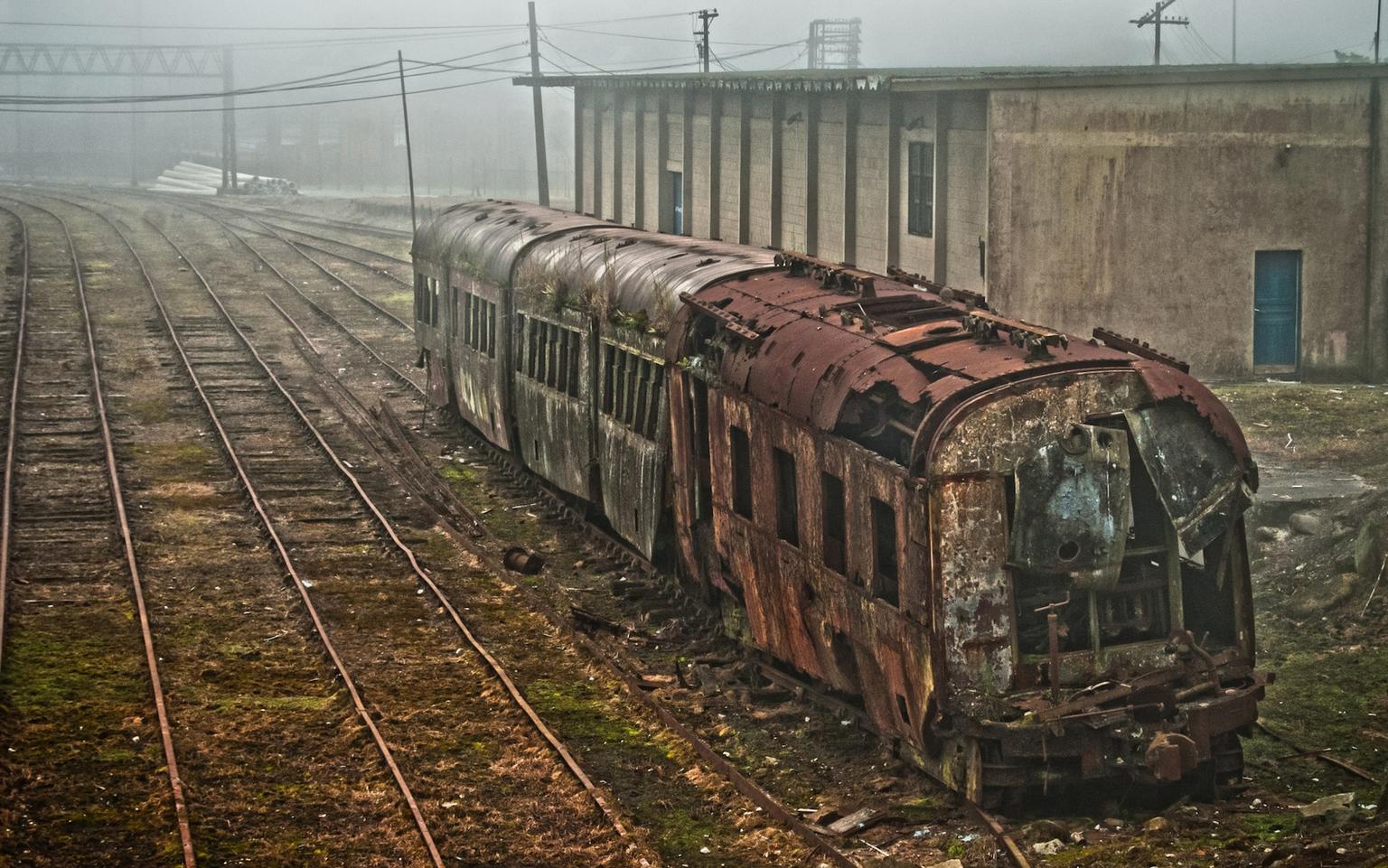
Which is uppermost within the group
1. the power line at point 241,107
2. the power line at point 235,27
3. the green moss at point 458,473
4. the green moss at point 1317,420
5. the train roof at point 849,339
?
the power line at point 235,27

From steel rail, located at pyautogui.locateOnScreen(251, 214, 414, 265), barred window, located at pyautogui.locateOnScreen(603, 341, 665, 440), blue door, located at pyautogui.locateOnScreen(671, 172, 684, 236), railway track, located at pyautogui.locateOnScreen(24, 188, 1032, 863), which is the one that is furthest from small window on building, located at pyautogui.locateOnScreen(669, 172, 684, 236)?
barred window, located at pyautogui.locateOnScreen(603, 341, 665, 440)

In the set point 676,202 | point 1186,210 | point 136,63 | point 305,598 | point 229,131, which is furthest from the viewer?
point 136,63

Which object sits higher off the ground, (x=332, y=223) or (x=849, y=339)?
(x=332, y=223)

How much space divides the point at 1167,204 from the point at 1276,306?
236 centimetres

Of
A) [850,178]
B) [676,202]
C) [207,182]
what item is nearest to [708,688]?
[850,178]

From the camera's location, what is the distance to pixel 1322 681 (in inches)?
468

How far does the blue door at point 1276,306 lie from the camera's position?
22.0 metres

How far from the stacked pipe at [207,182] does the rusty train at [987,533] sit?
59535 mm

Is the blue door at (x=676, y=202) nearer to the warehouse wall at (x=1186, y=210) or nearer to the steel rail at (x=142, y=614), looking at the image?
the steel rail at (x=142, y=614)

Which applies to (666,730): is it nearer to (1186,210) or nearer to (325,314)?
(1186,210)

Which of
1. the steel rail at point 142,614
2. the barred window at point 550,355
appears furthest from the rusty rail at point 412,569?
the barred window at point 550,355

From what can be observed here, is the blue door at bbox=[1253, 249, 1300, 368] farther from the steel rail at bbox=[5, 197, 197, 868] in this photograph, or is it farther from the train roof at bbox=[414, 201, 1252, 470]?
the steel rail at bbox=[5, 197, 197, 868]

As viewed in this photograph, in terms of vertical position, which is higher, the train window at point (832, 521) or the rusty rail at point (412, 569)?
the train window at point (832, 521)

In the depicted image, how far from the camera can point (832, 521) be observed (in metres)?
10.6
